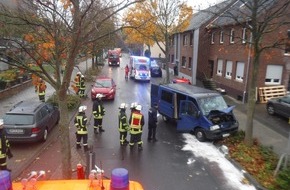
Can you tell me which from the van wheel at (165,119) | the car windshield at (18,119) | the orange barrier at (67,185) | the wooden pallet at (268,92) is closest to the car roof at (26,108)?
the car windshield at (18,119)

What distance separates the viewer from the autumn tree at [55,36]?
612 centimetres

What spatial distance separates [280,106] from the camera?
15.7 meters

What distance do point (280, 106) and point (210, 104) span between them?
521 cm

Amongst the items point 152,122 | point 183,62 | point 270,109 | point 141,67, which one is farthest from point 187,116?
point 183,62

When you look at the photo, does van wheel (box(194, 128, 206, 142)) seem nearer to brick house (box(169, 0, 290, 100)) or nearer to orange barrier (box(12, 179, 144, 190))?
brick house (box(169, 0, 290, 100))

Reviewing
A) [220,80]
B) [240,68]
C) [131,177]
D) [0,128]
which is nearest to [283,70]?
[240,68]

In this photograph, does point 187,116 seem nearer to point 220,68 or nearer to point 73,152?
point 73,152

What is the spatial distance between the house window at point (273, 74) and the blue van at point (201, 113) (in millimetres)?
8111

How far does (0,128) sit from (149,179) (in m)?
4.68

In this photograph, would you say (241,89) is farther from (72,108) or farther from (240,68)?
(72,108)

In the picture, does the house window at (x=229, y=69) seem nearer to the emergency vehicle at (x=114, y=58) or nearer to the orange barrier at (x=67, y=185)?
the orange barrier at (x=67, y=185)

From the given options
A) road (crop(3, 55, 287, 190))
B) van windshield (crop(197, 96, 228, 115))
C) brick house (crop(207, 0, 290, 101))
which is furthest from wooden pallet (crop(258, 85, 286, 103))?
road (crop(3, 55, 287, 190))

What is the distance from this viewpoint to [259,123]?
15.1 m

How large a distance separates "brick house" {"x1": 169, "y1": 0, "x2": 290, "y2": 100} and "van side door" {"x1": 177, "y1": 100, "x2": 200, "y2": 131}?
340 cm
